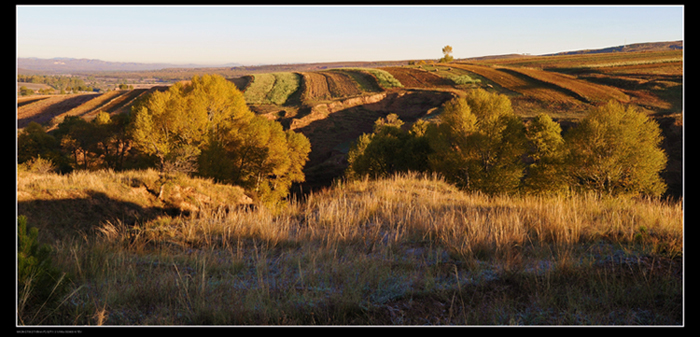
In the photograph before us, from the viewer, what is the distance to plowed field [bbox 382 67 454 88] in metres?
78.7

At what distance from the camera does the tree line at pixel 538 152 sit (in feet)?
80.8

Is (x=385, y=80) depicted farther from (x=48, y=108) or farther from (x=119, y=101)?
(x=48, y=108)

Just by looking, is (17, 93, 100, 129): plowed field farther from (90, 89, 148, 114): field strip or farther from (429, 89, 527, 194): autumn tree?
(429, 89, 527, 194): autumn tree

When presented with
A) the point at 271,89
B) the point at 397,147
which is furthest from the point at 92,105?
the point at 397,147

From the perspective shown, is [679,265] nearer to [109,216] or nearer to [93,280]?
[93,280]

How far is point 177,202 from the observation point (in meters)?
19.9

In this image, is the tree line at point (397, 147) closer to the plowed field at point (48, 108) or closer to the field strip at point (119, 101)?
the field strip at point (119, 101)

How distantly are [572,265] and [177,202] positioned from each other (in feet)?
67.3

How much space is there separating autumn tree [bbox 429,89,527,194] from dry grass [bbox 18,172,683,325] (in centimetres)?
2292
